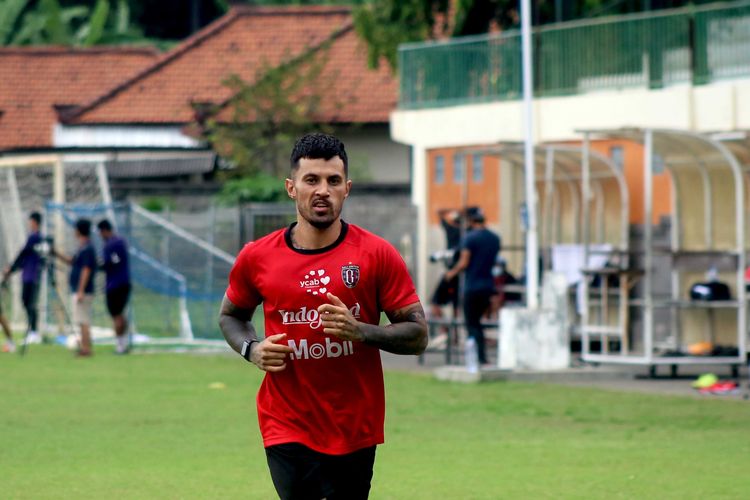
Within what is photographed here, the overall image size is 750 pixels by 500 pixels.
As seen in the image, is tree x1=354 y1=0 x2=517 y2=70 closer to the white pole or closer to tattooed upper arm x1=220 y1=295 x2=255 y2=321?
the white pole

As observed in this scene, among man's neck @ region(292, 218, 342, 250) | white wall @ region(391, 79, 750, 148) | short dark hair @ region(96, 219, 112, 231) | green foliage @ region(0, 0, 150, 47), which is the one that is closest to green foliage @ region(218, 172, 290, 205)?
white wall @ region(391, 79, 750, 148)

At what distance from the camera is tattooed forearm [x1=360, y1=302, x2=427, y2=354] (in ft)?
22.2

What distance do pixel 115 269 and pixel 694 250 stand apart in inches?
339

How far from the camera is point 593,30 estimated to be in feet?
79.5

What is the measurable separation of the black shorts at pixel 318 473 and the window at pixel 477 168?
23307 millimetres

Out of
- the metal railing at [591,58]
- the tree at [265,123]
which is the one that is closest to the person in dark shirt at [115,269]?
the metal railing at [591,58]

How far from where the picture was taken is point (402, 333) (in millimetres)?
6918

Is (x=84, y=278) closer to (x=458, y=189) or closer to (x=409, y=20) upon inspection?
(x=458, y=189)

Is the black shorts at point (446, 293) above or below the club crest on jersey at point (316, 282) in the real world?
below

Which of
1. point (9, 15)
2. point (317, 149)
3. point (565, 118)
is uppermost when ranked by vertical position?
point (9, 15)

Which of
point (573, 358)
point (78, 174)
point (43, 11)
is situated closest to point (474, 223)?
point (573, 358)

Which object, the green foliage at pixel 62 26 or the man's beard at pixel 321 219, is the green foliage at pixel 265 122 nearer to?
the green foliage at pixel 62 26

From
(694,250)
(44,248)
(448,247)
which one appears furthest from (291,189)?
(44,248)

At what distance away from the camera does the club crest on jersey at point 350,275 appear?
22.7ft
